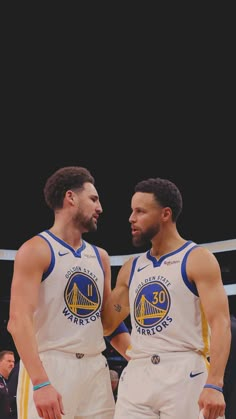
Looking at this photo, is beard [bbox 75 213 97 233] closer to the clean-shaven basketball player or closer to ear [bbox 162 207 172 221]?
the clean-shaven basketball player

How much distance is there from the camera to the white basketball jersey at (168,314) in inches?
125

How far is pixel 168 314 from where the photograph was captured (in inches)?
126

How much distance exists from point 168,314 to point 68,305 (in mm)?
516

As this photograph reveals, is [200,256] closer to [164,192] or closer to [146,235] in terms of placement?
[146,235]

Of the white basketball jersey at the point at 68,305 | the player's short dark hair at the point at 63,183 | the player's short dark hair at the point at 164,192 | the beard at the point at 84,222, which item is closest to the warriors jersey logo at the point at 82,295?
the white basketball jersey at the point at 68,305

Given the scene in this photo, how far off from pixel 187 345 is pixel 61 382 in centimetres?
65

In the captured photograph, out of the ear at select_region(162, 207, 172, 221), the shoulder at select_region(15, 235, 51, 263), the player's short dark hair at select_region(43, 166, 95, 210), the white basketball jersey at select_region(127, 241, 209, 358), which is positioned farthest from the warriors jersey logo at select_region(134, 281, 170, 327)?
the player's short dark hair at select_region(43, 166, 95, 210)

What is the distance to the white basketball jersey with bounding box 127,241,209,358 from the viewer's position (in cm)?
318

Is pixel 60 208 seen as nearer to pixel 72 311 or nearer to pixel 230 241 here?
pixel 72 311

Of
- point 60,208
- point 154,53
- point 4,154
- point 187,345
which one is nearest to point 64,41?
point 154,53

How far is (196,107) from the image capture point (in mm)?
11445

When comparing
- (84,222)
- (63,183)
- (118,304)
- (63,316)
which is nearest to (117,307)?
(118,304)

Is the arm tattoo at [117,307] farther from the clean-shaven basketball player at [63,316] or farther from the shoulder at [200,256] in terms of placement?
the shoulder at [200,256]

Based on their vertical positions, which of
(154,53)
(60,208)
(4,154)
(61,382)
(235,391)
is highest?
(154,53)
